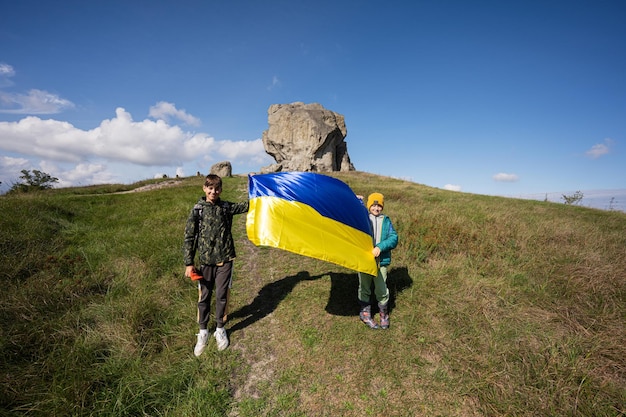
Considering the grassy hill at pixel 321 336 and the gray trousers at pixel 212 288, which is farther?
the gray trousers at pixel 212 288

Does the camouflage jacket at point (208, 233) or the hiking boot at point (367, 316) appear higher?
the camouflage jacket at point (208, 233)

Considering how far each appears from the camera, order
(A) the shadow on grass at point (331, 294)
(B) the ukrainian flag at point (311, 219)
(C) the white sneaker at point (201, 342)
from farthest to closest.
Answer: (A) the shadow on grass at point (331, 294) < (C) the white sneaker at point (201, 342) < (B) the ukrainian flag at point (311, 219)

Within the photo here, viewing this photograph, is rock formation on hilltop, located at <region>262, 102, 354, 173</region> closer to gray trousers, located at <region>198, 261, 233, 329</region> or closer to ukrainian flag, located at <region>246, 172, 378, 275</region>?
ukrainian flag, located at <region>246, 172, 378, 275</region>

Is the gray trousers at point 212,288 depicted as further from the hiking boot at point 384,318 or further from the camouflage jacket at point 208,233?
the hiking boot at point 384,318

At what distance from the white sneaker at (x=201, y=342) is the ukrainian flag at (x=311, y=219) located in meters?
2.04

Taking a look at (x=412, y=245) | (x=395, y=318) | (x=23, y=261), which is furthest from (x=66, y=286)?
(x=412, y=245)

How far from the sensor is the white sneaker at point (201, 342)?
4.19 meters

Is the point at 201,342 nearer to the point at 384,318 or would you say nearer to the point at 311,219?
the point at 311,219

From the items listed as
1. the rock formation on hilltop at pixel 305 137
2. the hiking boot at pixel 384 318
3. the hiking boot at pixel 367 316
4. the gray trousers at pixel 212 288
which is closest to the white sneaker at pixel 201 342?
the gray trousers at pixel 212 288

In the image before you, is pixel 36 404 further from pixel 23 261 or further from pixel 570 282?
pixel 570 282

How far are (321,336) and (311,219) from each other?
2167mm

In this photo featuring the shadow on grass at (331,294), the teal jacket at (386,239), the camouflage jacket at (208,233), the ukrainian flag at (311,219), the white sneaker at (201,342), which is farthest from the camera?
the shadow on grass at (331,294)

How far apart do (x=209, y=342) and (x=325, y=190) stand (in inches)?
135

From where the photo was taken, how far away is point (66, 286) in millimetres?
5348
